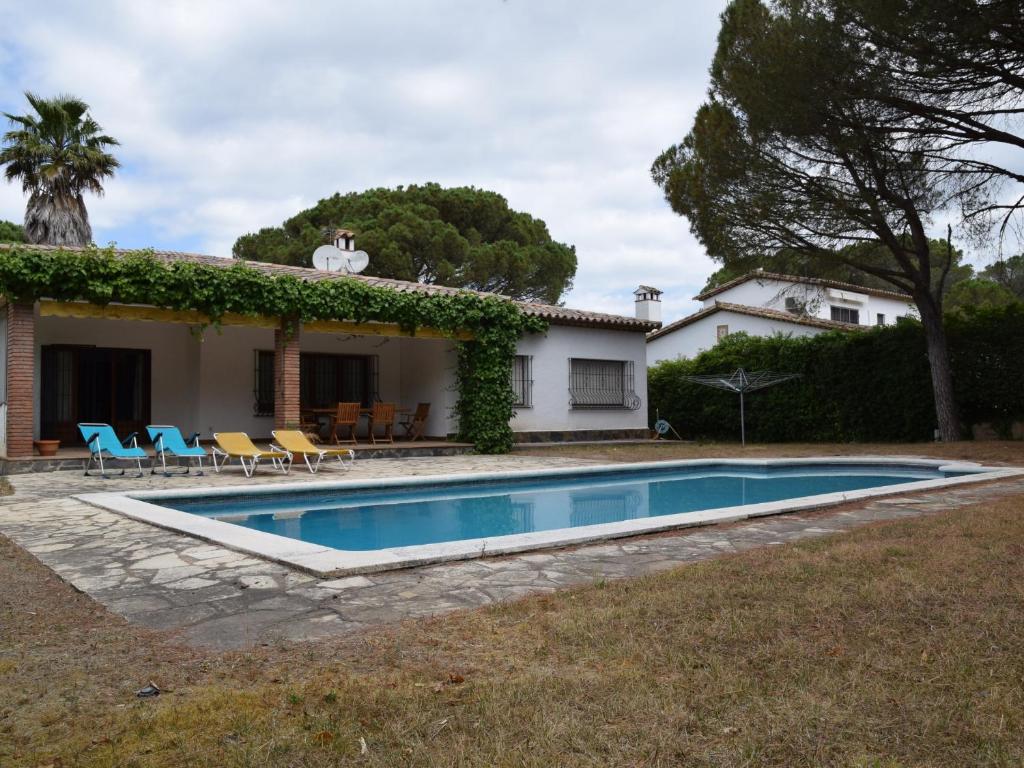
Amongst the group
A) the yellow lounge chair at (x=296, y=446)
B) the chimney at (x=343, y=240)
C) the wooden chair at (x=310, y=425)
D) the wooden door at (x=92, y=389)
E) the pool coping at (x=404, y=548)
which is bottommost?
the pool coping at (x=404, y=548)

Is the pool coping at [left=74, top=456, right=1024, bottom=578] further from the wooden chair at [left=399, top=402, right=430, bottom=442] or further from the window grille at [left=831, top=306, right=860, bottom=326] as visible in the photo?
the window grille at [left=831, top=306, right=860, bottom=326]

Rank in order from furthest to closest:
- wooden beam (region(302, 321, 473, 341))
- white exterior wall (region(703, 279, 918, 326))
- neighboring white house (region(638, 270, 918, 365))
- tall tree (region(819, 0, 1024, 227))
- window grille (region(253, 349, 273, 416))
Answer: white exterior wall (region(703, 279, 918, 326)) → neighboring white house (region(638, 270, 918, 365)) → window grille (region(253, 349, 273, 416)) → wooden beam (region(302, 321, 473, 341)) → tall tree (region(819, 0, 1024, 227))

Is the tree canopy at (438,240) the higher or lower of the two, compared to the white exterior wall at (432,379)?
higher

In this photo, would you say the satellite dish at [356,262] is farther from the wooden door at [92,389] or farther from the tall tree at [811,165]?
the tall tree at [811,165]

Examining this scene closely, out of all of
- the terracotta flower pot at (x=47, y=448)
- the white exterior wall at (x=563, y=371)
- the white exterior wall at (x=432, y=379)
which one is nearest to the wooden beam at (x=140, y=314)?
the terracotta flower pot at (x=47, y=448)

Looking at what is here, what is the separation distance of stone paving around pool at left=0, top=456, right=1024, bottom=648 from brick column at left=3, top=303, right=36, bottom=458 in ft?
14.4

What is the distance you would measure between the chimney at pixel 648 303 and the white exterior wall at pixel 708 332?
3.46 metres

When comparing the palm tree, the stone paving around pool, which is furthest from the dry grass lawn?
the palm tree

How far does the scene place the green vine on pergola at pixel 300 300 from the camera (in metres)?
11.0

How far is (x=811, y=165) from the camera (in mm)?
14609

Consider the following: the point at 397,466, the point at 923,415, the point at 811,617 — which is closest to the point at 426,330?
the point at 397,466

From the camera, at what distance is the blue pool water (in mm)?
7734

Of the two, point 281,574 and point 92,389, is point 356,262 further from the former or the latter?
point 281,574

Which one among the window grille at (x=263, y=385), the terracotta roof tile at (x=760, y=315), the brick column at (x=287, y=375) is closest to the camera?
the brick column at (x=287, y=375)
